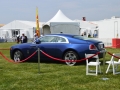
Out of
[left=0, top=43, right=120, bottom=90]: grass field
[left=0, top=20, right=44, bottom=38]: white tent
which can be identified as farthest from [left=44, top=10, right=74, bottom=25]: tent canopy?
[left=0, top=43, right=120, bottom=90]: grass field

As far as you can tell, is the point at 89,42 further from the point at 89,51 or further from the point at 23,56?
the point at 23,56

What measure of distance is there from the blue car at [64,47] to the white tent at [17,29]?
1191 inches

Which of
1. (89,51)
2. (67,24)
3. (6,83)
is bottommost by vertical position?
(6,83)

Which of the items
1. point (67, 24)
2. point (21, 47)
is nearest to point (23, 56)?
point (21, 47)

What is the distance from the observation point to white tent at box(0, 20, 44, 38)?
4291cm

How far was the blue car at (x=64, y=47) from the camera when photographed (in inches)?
431

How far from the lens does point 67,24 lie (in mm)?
32250

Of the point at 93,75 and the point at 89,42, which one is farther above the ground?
the point at 89,42

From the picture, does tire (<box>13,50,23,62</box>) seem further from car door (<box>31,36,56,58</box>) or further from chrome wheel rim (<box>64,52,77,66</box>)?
chrome wheel rim (<box>64,52,77,66</box>)

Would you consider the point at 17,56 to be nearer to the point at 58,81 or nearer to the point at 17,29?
the point at 58,81

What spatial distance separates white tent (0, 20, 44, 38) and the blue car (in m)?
30.3

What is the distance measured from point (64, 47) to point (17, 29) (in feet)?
109

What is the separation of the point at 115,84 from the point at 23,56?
6309 mm

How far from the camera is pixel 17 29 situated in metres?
43.8
